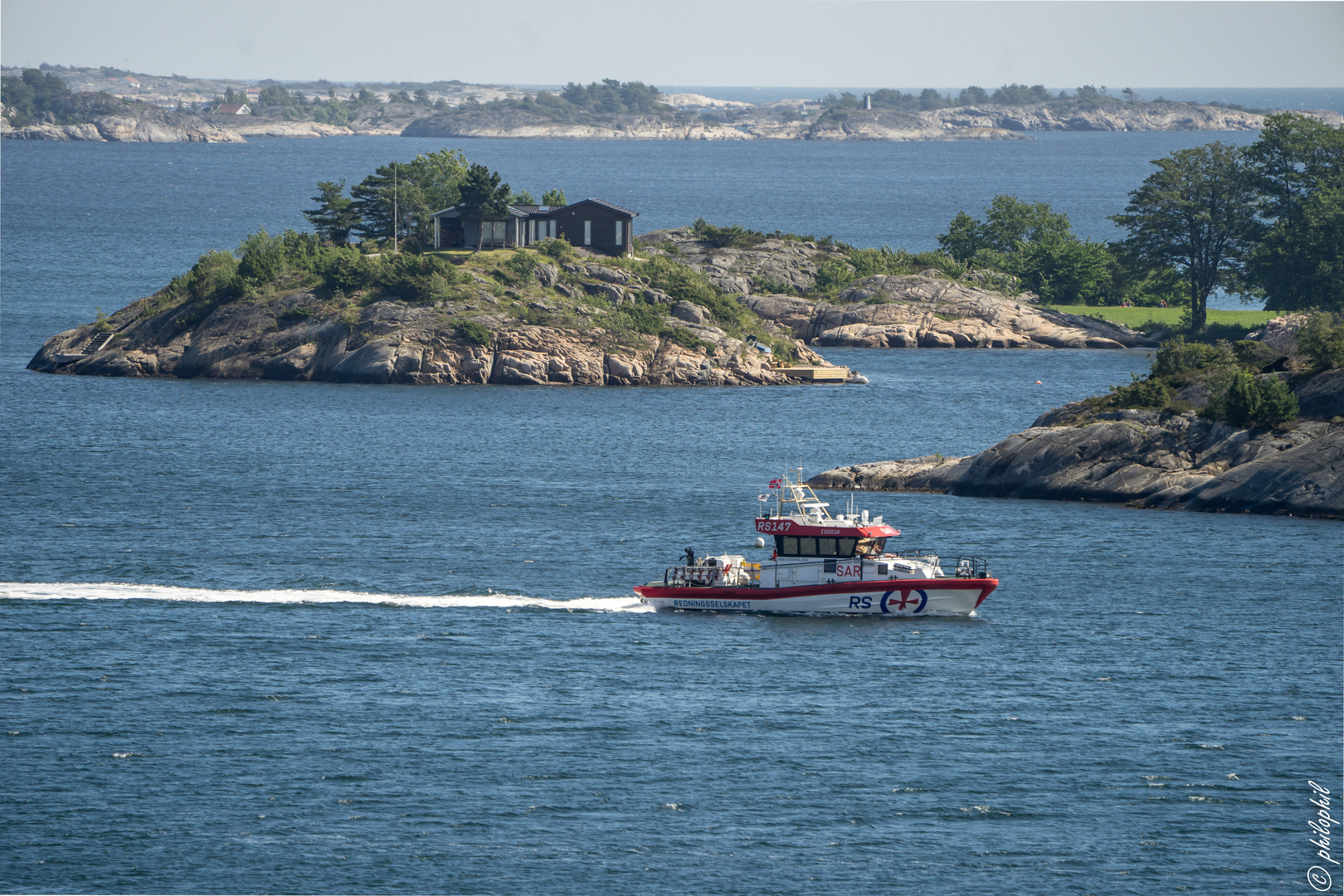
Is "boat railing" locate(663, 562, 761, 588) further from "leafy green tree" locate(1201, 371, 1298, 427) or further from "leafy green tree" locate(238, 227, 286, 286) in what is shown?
"leafy green tree" locate(238, 227, 286, 286)

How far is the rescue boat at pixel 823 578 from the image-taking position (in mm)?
72062

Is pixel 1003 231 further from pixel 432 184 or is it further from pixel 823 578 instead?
pixel 823 578

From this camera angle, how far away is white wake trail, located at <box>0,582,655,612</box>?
72750mm

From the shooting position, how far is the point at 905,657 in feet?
220

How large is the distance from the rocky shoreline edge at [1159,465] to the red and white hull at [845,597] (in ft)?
83.3

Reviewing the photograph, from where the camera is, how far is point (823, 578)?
239 ft

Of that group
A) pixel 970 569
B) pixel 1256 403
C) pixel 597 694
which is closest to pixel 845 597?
A: pixel 970 569

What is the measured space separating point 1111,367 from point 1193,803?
330ft

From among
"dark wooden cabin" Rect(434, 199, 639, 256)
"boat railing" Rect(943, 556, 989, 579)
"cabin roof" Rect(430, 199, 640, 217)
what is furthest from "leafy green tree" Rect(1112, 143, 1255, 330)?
"boat railing" Rect(943, 556, 989, 579)

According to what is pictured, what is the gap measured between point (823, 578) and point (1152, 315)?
115695 mm

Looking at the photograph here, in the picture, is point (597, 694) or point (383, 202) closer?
point (597, 694)

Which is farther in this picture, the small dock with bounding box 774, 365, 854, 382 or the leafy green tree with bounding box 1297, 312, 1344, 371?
the small dock with bounding box 774, 365, 854, 382

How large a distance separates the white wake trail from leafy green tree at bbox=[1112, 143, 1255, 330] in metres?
110

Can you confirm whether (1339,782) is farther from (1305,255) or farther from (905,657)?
(1305,255)
